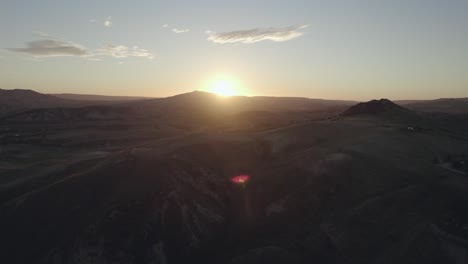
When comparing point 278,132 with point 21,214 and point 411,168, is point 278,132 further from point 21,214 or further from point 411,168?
point 21,214

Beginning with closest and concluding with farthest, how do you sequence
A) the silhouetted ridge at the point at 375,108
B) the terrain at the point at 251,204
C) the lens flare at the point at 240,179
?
the terrain at the point at 251,204
the lens flare at the point at 240,179
the silhouetted ridge at the point at 375,108

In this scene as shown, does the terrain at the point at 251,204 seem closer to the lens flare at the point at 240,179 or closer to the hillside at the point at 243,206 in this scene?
the hillside at the point at 243,206

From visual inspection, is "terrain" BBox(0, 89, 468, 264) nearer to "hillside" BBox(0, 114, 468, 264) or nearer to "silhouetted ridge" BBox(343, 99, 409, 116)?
"hillside" BBox(0, 114, 468, 264)

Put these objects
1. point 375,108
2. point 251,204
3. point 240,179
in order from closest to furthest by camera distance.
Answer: point 251,204 < point 240,179 < point 375,108

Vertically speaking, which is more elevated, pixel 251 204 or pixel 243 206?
pixel 251 204

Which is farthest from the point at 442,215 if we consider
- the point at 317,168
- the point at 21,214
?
the point at 21,214

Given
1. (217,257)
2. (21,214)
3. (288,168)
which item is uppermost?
(288,168)

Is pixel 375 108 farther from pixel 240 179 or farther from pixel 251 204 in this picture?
pixel 251 204

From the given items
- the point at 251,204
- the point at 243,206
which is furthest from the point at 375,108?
the point at 243,206

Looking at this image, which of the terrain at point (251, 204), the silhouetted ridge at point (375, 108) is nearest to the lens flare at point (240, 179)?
the terrain at point (251, 204)
